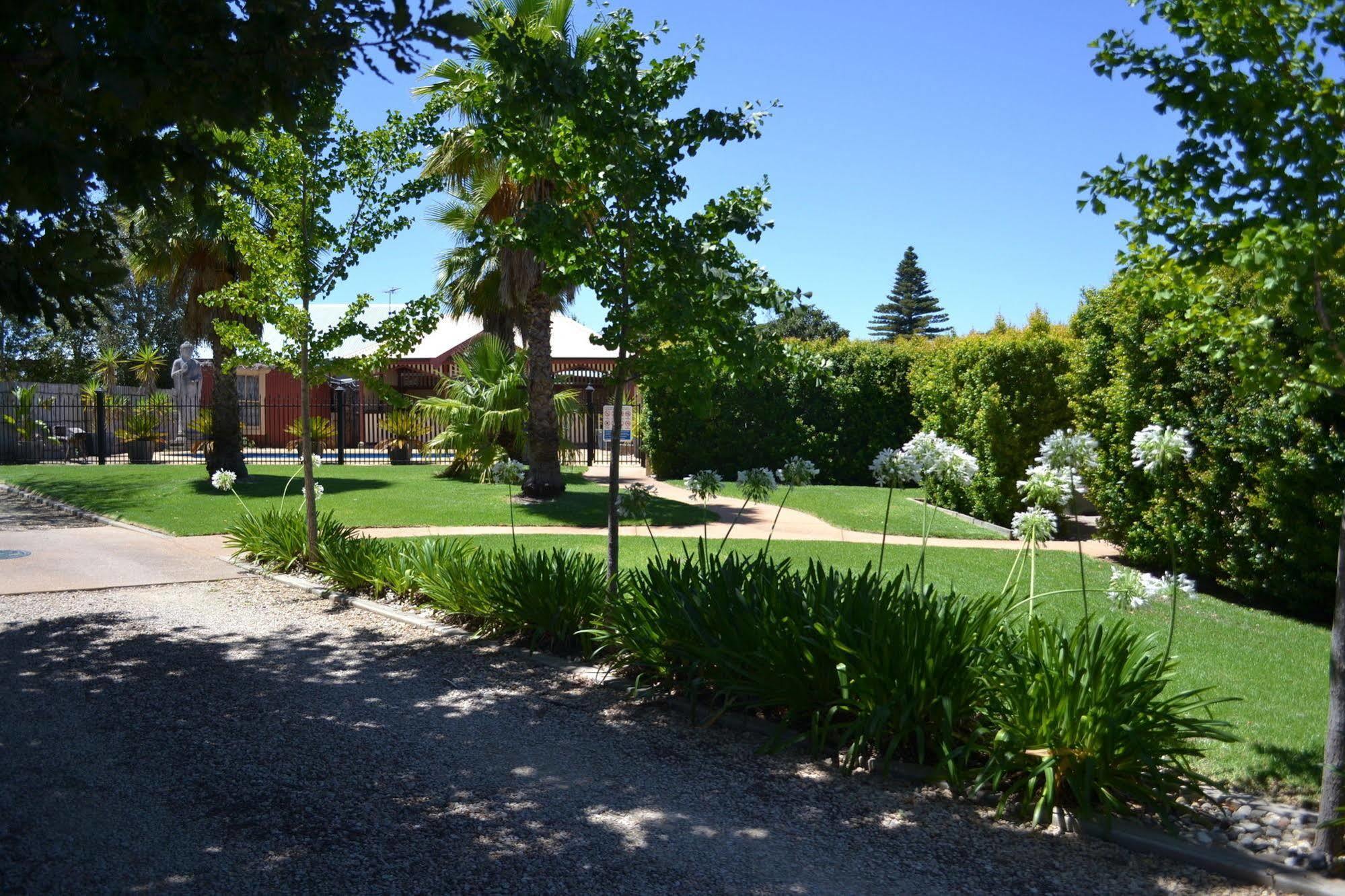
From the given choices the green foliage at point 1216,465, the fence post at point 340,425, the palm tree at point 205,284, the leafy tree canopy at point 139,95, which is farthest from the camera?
the fence post at point 340,425

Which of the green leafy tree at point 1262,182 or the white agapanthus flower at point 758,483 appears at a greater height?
the green leafy tree at point 1262,182

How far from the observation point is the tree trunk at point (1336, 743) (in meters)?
4.01

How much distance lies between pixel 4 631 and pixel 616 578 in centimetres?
493

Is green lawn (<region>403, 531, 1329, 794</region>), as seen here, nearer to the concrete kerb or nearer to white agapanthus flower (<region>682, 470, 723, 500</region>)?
the concrete kerb

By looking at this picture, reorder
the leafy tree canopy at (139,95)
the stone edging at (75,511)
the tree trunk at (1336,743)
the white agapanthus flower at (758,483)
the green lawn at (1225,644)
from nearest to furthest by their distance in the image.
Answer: the leafy tree canopy at (139,95) < the tree trunk at (1336,743) < the green lawn at (1225,644) < the white agapanthus flower at (758,483) < the stone edging at (75,511)

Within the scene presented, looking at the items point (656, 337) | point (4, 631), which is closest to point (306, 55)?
point (656, 337)

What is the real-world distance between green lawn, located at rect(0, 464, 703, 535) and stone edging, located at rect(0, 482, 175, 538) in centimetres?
13

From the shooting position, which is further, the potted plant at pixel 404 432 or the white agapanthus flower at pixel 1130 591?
the potted plant at pixel 404 432

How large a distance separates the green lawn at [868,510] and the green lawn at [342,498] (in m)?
1.97

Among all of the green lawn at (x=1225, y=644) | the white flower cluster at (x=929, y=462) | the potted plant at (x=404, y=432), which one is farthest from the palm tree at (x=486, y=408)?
the white flower cluster at (x=929, y=462)

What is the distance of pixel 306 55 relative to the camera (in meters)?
4.36

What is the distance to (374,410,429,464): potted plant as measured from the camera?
23.8 m

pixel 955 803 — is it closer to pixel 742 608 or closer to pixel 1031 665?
pixel 1031 665

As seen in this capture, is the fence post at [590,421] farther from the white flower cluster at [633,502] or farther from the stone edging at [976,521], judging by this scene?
the white flower cluster at [633,502]
